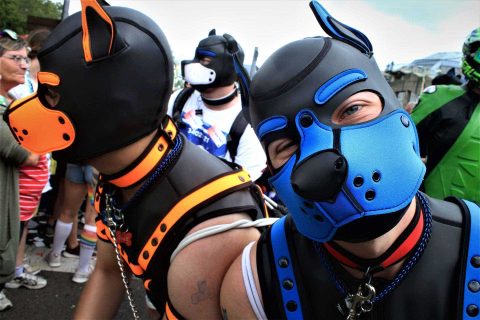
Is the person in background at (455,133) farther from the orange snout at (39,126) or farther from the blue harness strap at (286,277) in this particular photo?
the orange snout at (39,126)

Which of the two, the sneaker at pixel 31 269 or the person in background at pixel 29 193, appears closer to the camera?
the person in background at pixel 29 193

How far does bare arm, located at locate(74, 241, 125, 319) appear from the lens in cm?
178

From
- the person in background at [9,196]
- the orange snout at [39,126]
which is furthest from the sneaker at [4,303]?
the orange snout at [39,126]

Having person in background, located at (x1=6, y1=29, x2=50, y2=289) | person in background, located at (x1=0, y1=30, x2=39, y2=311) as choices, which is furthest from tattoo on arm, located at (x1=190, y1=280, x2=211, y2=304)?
person in background, located at (x1=6, y1=29, x2=50, y2=289)

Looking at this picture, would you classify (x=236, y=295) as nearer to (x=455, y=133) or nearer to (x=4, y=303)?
(x=455, y=133)

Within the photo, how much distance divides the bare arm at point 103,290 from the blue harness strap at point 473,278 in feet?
4.45

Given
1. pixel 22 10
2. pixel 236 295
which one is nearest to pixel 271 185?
pixel 236 295

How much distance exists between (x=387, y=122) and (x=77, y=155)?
108cm

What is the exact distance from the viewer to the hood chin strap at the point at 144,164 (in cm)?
154

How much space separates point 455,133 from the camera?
89.4 inches

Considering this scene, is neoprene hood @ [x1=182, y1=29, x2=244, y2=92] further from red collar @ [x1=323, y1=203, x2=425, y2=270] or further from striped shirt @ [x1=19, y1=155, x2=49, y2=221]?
red collar @ [x1=323, y1=203, x2=425, y2=270]

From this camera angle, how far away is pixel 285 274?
119 cm

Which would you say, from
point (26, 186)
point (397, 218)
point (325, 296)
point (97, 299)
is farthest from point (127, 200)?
point (26, 186)

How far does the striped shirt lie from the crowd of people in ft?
5.21
